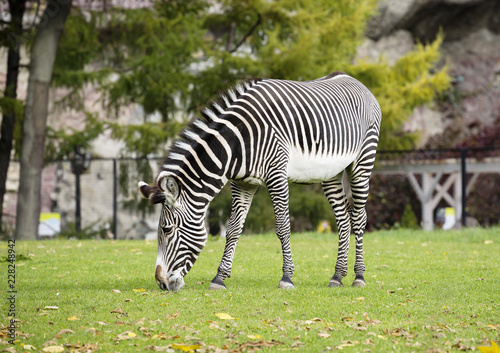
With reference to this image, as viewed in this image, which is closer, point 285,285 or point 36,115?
point 285,285

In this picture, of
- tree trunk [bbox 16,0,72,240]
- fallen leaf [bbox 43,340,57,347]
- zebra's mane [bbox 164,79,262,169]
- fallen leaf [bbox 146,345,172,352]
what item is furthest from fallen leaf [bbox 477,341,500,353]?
tree trunk [bbox 16,0,72,240]

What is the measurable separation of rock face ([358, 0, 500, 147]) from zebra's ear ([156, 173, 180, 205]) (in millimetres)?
19197

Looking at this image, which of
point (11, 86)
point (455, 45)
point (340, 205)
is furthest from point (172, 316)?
point (455, 45)

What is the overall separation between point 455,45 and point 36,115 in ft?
60.6

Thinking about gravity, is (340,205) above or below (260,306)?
above

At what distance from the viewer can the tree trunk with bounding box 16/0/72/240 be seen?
14094 millimetres

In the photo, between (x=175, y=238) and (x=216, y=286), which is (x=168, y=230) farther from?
(x=216, y=286)

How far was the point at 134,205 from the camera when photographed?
1836 cm

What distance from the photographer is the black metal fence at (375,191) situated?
59.1ft

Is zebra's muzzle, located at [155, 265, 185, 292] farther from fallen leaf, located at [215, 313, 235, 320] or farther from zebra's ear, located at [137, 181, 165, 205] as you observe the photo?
fallen leaf, located at [215, 313, 235, 320]

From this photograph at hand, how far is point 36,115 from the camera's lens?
14148mm

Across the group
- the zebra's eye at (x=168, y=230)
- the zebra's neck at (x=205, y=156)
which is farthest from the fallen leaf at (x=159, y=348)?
the zebra's neck at (x=205, y=156)

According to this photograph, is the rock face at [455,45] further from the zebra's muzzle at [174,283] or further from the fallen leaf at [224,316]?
the fallen leaf at [224,316]

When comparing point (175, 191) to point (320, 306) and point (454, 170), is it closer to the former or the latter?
point (320, 306)
